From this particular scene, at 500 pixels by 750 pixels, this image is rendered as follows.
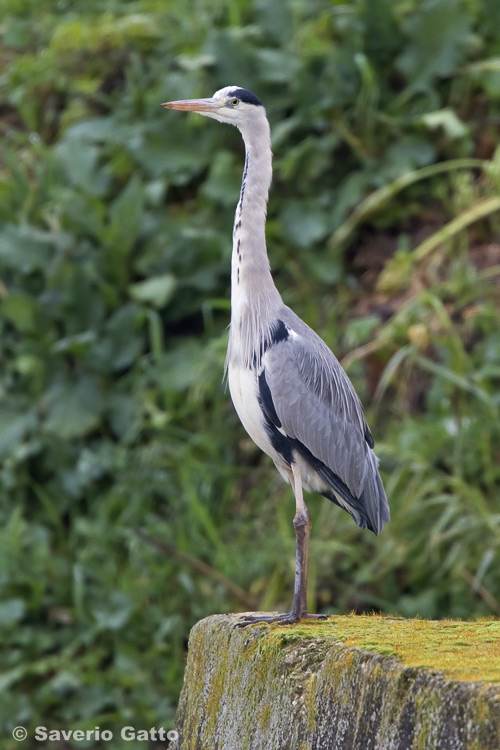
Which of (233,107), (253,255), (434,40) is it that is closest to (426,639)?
(253,255)

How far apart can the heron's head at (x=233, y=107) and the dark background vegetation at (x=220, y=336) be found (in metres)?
2.18

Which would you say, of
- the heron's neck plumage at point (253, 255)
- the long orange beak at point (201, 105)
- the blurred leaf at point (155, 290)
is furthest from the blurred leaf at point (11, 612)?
the long orange beak at point (201, 105)

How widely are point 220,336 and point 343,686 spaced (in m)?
4.38

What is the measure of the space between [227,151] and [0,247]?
1.76m

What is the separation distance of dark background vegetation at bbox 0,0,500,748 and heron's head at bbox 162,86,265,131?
218cm

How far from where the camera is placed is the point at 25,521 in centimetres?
647

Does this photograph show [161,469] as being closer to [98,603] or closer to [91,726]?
[98,603]

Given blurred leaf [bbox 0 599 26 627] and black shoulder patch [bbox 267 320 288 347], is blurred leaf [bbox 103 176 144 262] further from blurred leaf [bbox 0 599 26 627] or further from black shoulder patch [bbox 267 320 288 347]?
black shoulder patch [bbox 267 320 288 347]

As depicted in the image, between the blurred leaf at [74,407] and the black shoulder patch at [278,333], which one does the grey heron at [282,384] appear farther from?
the blurred leaf at [74,407]

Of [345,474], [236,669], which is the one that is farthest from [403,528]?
[236,669]

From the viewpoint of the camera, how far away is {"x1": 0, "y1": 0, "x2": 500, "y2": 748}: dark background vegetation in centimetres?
537

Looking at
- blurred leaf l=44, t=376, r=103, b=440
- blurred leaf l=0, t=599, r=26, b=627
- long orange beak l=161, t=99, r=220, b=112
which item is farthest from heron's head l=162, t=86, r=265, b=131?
blurred leaf l=0, t=599, r=26, b=627

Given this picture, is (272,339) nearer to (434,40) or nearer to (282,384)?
(282,384)

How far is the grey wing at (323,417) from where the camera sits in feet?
11.5
